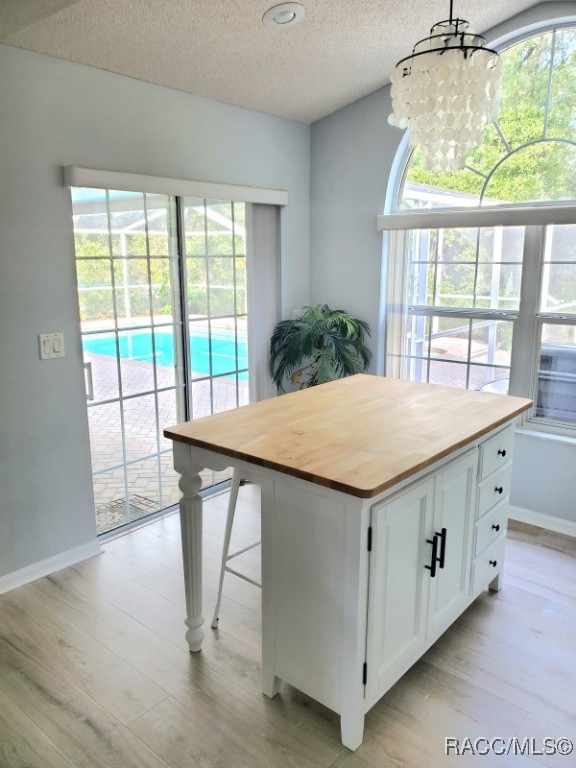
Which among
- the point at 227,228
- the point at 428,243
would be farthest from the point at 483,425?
the point at 227,228

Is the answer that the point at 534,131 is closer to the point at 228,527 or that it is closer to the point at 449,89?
the point at 449,89

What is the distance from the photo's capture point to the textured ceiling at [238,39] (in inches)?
97.5

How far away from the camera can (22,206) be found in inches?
105

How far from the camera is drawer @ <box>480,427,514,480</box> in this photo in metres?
2.43

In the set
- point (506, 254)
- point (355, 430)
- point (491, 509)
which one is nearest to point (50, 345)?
point (355, 430)

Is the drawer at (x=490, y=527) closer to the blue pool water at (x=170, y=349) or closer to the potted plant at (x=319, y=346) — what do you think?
the potted plant at (x=319, y=346)

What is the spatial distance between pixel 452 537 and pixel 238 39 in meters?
2.50

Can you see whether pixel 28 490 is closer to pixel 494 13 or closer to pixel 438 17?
pixel 438 17

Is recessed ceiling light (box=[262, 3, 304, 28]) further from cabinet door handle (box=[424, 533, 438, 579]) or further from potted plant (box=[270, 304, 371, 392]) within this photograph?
cabinet door handle (box=[424, 533, 438, 579])

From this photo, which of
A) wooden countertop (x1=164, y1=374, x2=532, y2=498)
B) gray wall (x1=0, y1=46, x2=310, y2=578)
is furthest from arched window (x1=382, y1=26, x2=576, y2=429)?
gray wall (x1=0, y1=46, x2=310, y2=578)

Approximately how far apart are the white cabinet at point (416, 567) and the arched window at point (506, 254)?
4.88 feet

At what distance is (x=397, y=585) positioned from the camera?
1.96 meters

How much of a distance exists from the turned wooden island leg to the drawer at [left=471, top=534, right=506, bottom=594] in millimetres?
1160

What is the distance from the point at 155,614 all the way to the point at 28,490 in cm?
87
